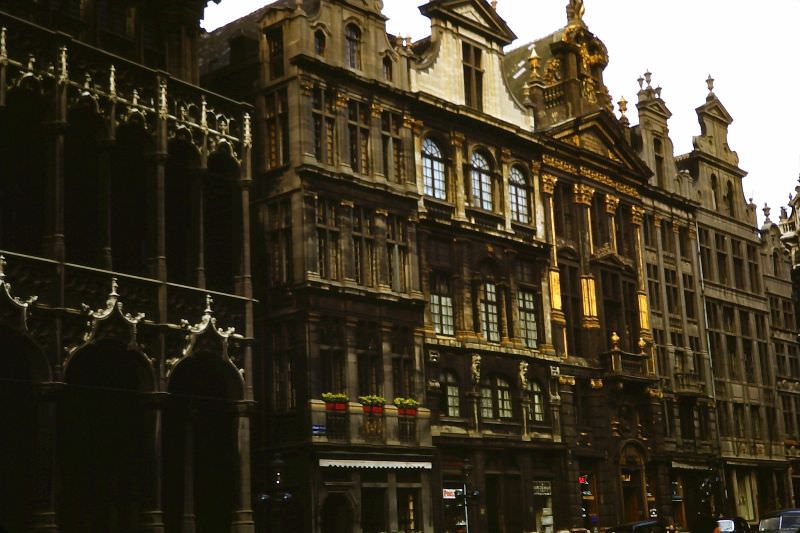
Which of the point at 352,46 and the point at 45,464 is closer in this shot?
the point at 45,464

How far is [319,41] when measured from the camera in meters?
43.3

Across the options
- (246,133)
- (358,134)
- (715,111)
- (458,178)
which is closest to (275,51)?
(358,134)

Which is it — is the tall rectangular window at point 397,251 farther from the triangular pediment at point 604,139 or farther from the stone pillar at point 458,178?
the triangular pediment at point 604,139

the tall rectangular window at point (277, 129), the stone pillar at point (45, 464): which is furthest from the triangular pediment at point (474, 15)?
the stone pillar at point (45, 464)

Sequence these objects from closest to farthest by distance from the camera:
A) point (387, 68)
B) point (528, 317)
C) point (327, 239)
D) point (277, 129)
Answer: point (327, 239) → point (277, 129) → point (387, 68) → point (528, 317)

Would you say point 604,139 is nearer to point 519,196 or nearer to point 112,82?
point 519,196

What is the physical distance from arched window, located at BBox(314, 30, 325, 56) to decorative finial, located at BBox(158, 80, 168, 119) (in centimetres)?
932

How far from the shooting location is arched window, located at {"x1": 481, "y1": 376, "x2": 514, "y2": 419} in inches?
1868

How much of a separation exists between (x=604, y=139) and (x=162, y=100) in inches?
1076

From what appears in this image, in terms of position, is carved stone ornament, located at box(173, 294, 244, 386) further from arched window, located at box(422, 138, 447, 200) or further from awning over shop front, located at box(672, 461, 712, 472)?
awning over shop front, located at box(672, 461, 712, 472)

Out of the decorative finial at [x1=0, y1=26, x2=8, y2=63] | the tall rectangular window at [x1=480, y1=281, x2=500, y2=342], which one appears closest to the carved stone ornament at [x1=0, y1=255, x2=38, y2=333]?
the decorative finial at [x1=0, y1=26, x2=8, y2=63]

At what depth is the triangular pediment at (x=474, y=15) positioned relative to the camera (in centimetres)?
4925

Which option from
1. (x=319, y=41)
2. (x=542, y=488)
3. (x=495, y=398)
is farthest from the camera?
(x=542, y=488)

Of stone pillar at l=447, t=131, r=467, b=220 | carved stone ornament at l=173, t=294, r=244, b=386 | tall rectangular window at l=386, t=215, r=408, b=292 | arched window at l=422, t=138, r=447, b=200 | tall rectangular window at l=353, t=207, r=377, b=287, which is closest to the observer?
carved stone ornament at l=173, t=294, r=244, b=386
